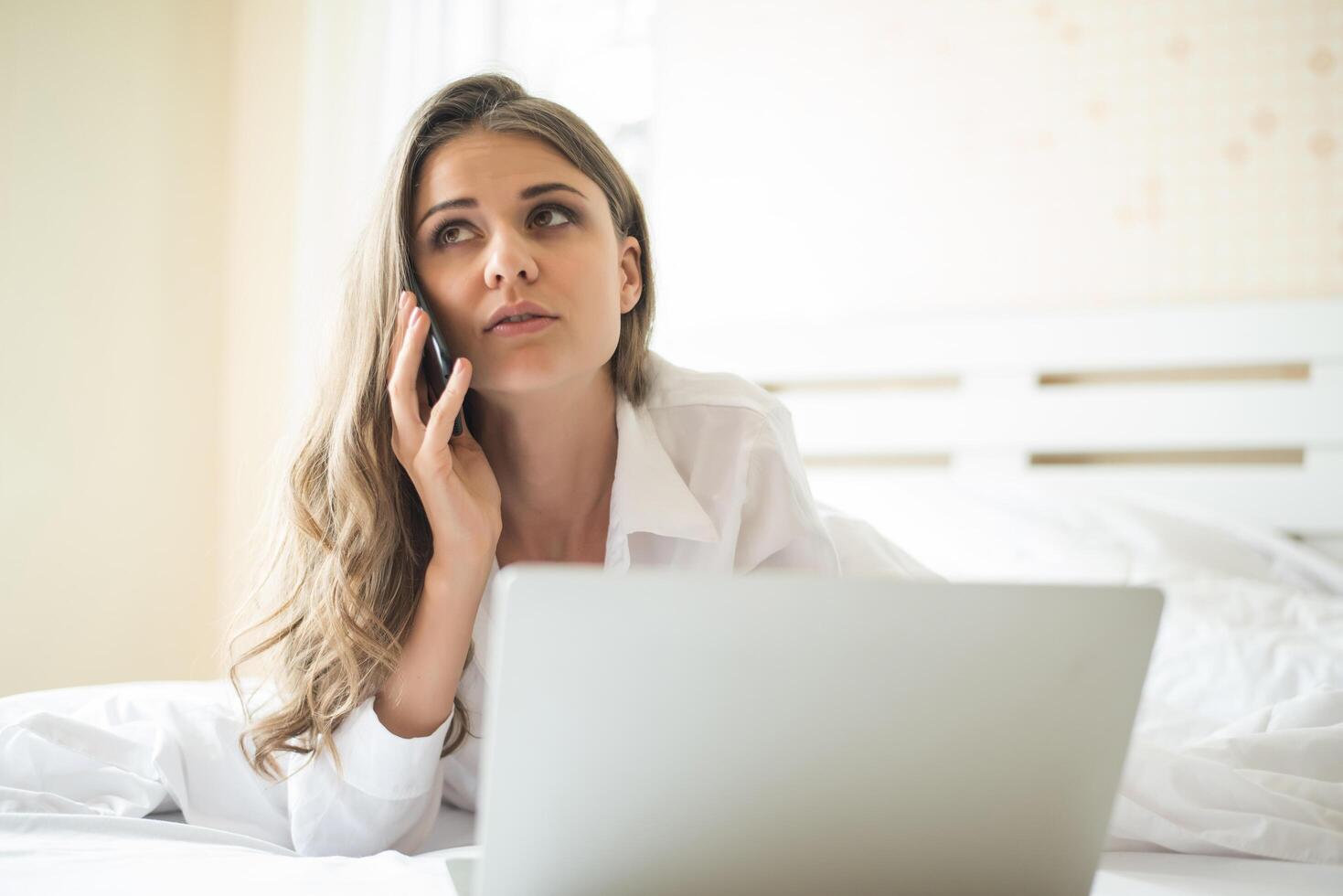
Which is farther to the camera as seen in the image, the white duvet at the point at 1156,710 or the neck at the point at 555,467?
the neck at the point at 555,467

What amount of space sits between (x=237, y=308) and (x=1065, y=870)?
259cm

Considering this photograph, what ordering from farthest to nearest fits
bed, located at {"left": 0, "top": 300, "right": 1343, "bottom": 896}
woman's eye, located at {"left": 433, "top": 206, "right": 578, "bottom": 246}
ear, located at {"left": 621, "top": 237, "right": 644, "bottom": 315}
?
1. ear, located at {"left": 621, "top": 237, "right": 644, "bottom": 315}
2. woman's eye, located at {"left": 433, "top": 206, "right": 578, "bottom": 246}
3. bed, located at {"left": 0, "top": 300, "right": 1343, "bottom": 896}

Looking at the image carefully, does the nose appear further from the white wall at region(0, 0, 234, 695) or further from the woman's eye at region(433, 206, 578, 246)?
the white wall at region(0, 0, 234, 695)

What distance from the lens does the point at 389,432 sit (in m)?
1.21

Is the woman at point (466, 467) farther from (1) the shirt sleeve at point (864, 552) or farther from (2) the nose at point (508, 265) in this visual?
(1) the shirt sleeve at point (864, 552)

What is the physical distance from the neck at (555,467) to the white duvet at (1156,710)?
38 cm

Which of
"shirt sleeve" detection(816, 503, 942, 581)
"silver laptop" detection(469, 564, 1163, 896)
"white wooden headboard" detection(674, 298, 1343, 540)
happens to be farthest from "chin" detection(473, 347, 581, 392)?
"white wooden headboard" detection(674, 298, 1343, 540)

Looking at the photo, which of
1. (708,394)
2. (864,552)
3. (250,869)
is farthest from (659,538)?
(250,869)

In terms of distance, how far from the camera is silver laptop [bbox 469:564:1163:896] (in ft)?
1.69

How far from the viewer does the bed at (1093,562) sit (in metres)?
0.89

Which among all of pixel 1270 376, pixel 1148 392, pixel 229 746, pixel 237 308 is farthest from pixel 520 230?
pixel 237 308

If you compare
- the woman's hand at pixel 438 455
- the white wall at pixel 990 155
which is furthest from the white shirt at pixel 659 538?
the white wall at pixel 990 155

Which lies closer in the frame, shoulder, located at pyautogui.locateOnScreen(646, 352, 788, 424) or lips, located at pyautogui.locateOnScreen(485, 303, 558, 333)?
lips, located at pyautogui.locateOnScreen(485, 303, 558, 333)

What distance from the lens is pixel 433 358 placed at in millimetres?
1148
